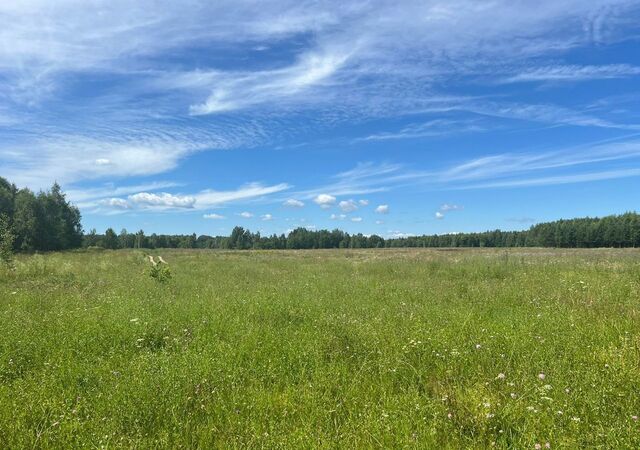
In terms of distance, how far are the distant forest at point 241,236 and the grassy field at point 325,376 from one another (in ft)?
63.0

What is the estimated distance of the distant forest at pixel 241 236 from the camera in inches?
2359

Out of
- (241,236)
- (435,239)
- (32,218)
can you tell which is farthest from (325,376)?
(435,239)

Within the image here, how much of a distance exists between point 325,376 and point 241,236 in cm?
13088

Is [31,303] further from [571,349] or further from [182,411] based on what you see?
[571,349]

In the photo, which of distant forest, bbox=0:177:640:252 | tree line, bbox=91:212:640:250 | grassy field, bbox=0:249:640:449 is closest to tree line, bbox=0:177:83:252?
distant forest, bbox=0:177:640:252

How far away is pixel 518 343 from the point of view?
218 inches

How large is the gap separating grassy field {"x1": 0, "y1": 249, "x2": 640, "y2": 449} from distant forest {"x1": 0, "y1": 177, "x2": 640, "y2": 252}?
1921 centimetres

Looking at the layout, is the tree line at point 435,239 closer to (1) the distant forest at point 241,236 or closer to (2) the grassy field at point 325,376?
(1) the distant forest at point 241,236

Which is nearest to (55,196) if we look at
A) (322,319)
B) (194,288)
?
(194,288)

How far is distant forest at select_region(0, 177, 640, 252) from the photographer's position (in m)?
59.9

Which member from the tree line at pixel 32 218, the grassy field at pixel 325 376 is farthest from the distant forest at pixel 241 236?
the grassy field at pixel 325 376

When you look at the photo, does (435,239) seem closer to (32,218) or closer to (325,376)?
(32,218)

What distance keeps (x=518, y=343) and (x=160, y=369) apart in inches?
192

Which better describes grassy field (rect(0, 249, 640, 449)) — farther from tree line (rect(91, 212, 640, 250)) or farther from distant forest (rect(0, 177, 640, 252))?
tree line (rect(91, 212, 640, 250))
